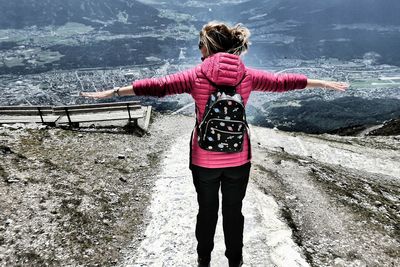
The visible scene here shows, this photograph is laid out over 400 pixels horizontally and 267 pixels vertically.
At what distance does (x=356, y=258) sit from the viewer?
28.8 ft

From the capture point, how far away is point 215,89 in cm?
493

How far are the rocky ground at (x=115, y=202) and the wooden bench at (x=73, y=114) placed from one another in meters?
1.89

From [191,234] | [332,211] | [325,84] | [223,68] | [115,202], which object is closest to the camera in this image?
[223,68]

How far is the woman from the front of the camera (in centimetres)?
486

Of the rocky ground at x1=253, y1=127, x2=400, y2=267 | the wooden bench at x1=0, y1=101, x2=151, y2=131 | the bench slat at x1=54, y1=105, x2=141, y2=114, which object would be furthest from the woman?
the bench slat at x1=54, y1=105, x2=141, y2=114

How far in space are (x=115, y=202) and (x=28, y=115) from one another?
42.3 ft

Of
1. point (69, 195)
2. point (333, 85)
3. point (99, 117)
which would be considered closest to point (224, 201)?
point (333, 85)

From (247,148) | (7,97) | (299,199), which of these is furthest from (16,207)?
(7,97)

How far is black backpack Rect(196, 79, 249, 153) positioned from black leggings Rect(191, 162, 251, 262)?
32 cm

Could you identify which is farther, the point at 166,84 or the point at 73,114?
the point at 73,114

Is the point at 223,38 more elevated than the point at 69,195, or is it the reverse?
the point at 223,38

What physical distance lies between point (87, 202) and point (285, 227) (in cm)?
519

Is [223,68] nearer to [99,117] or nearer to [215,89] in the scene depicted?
[215,89]

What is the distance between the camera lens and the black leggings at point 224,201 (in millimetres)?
5148
